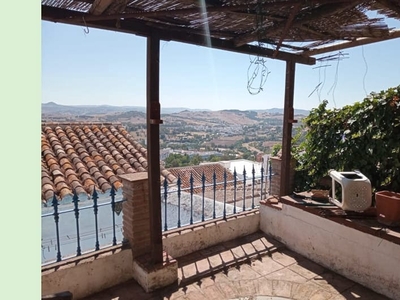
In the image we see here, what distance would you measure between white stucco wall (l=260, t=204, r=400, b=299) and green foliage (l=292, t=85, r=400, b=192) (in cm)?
89

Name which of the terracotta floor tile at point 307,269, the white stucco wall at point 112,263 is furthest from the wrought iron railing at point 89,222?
the terracotta floor tile at point 307,269

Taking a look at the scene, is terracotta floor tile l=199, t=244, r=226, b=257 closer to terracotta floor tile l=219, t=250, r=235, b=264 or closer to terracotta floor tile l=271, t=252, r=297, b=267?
terracotta floor tile l=219, t=250, r=235, b=264

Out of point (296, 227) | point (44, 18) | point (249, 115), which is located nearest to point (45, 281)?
point (44, 18)

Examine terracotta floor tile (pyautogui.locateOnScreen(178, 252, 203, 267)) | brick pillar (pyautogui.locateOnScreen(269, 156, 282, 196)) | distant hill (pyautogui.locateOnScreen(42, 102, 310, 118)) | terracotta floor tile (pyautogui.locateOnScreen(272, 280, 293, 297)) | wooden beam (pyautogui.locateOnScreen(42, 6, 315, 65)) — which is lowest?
terracotta floor tile (pyautogui.locateOnScreen(272, 280, 293, 297))

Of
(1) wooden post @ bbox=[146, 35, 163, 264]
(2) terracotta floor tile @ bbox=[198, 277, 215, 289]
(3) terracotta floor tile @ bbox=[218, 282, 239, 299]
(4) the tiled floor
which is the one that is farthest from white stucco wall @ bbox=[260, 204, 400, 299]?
(1) wooden post @ bbox=[146, 35, 163, 264]

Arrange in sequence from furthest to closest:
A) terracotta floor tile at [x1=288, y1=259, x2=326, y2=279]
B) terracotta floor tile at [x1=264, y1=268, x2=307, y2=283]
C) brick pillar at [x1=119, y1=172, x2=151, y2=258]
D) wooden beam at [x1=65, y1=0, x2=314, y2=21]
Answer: terracotta floor tile at [x1=288, y1=259, x2=326, y2=279]
terracotta floor tile at [x1=264, y1=268, x2=307, y2=283]
brick pillar at [x1=119, y1=172, x2=151, y2=258]
wooden beam at [x1=65, y1=0, x2=314, y2=21]

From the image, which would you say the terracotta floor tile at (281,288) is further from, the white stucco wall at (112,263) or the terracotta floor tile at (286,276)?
the white stucco wall at (112,263)

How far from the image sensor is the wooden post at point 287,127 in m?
4.32

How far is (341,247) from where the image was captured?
3527 millimetres

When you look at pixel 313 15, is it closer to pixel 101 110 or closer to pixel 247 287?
pixel 247 287

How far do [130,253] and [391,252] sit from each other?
2894mm

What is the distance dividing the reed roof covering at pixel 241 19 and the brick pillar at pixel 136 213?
1616 mm

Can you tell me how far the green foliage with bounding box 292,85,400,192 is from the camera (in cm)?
377

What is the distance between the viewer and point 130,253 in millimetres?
Answer: 3367
